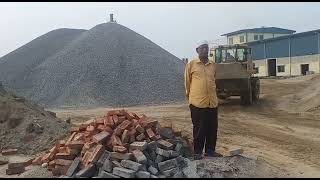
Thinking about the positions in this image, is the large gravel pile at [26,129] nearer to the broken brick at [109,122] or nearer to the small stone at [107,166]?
the broken brick at [109,122]

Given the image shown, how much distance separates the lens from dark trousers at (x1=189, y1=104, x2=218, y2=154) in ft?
23.4

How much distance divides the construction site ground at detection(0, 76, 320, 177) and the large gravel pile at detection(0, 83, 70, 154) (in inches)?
59.2

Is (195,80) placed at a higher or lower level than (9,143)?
higher

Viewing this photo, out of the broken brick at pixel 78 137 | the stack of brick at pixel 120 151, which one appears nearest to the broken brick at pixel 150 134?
the stack of brick at pixel 120 151

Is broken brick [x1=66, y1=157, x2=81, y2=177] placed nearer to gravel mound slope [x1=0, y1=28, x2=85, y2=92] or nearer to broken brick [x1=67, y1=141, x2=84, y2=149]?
broken brick [x1=67, y1=141, x2=84, y2=149]

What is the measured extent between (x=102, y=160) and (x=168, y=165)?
2.87ft

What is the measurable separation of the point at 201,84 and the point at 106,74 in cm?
1694

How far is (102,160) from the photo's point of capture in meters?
6.43

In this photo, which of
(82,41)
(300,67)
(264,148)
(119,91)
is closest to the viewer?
(264,148)

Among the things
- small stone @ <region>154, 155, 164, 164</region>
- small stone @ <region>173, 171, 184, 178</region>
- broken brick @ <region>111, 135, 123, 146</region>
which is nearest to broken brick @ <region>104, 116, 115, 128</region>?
broken brick @ <region>111, 135, 123, 146</region>

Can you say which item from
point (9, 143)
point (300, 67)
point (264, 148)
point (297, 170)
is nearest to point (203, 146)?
point (297, 170)

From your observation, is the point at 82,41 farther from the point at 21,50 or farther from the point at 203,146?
the point at 203,146

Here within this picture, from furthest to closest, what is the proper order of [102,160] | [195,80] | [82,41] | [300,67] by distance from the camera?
1. [300,67]
2. [82,41]
3. [195,80]
4. [102,160]

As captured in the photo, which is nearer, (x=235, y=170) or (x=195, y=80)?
(x=235, y=170)
